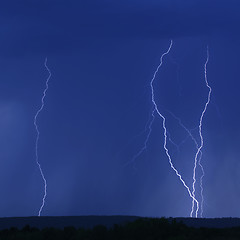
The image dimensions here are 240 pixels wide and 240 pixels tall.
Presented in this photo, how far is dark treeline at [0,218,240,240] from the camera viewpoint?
2183 cm

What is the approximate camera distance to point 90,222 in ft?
103

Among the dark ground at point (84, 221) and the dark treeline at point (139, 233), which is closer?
the dark treeline at point (139, 233)

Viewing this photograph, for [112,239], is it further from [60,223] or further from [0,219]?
[0,219]

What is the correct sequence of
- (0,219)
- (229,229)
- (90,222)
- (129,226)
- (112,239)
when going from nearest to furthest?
(112,239), (129,226), (229,229), (90,222), (0,219)

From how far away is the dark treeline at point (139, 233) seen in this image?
21.8 m

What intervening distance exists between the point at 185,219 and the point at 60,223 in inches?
221

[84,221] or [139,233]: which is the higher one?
[84,221]

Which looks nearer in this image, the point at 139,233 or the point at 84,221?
the point at 139,233

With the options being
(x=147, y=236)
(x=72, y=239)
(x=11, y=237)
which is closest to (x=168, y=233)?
(x=147, y=236)

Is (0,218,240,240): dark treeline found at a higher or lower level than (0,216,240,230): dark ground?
lower

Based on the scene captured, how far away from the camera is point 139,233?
866 inches

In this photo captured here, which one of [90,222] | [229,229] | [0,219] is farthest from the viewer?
[0,219]

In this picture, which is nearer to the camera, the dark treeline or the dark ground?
the dark treeline

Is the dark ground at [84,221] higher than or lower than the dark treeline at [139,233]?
higher
